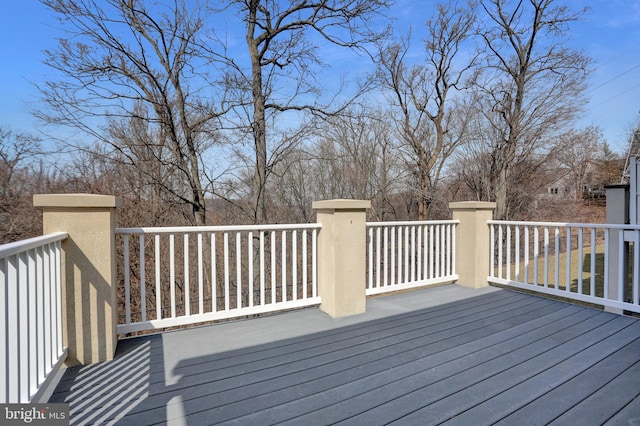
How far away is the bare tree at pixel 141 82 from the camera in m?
5.75

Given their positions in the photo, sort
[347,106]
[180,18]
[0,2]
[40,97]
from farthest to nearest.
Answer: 1. [347,106]
2. [180,18]
3. [40,97]
4. [0,2]

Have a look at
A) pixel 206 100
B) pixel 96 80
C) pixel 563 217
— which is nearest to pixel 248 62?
pixel 206 100

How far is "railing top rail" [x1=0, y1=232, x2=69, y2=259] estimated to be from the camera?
1.27 m

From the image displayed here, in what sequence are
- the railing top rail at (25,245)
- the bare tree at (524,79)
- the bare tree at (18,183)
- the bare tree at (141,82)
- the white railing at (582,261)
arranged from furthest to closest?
the bare tree at (524,79) → the bare tree at (18,183) → the bare tree at (141,82) → the white railing at (582,261) → the railing top rail at (25,245)

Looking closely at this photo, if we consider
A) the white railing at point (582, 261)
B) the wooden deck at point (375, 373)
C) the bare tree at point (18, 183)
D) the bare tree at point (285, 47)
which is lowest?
the wooden deck at point (375, 373)

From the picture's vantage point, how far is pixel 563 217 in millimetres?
10750

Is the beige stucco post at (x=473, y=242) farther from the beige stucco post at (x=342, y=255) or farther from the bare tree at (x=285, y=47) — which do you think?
the bare tree at (x=285, y=47)

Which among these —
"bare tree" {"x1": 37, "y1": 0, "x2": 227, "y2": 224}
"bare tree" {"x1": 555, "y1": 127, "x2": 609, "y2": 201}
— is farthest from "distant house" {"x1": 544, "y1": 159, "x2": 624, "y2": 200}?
"bare tree" {"x1": 37, "y1": 0, "x2": 227, "y2": 224}

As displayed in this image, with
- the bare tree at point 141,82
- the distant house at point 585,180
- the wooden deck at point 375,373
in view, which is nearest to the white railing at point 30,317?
the wooden deck at point 375,373

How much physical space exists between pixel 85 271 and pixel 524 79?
12.1 meters

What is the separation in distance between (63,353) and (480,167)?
11.3 metres

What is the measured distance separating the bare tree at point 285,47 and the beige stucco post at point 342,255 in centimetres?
374

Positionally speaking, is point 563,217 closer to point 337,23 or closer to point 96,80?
point 337,23

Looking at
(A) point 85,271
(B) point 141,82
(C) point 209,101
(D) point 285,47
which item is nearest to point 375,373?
(A) point 85,271
